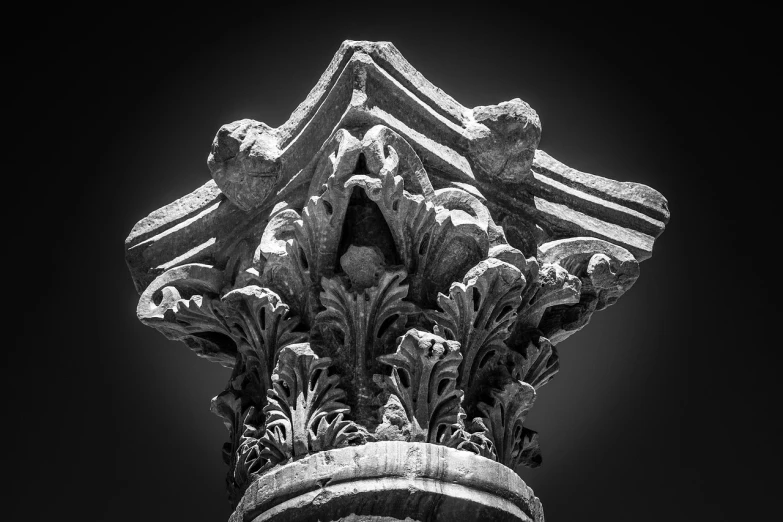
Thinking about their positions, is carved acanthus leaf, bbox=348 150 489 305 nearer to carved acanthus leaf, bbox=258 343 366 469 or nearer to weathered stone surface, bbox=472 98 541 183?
weathered stone surface, bbox=472 98 541 183

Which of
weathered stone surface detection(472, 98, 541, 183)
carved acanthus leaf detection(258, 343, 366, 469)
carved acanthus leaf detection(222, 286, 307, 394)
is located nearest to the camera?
carved acanthus leaf detection(258, 343, 366, 469)

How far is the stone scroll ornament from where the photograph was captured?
21.6 feet

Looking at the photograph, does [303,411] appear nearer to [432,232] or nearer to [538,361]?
[432,232]

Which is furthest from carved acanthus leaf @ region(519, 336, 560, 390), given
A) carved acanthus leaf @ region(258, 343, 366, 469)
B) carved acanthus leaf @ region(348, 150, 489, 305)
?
carved acanthus leaf @ region(258, 343, 366, 469)

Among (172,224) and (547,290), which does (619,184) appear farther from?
(172,224)

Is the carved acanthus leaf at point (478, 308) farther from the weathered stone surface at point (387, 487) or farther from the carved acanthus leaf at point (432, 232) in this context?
the weathered stone surface at point (387, 487)

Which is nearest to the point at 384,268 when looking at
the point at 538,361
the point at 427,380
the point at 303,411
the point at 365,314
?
the point at 365,314

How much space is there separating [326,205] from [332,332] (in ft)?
1.99

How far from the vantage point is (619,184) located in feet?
25.0

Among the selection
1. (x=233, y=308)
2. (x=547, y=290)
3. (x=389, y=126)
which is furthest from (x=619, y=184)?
(x=233, y=308)

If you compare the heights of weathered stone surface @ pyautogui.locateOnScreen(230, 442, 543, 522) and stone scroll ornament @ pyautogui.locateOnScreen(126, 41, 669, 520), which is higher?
stone scroll ornament @ pyautogui.locateOnScreen(126, 41, 669, 520)

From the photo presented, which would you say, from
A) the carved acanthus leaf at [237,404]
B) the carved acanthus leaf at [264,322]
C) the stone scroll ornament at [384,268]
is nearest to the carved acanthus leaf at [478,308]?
the stone scroll ornament at [384,268]

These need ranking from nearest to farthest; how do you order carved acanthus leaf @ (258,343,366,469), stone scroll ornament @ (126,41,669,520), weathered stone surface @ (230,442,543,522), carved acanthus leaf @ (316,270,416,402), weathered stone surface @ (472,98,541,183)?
1. weathered stone surface @ (230,442,543,522)
2. carved acanthus leaf @ (258,343,366,469)
3. stone scroll ornament @ (126,41,669,520)
4. carved acanthus leaf @ (316,270,416,402)
5. weathered stone surface @ (472,98,541,183)

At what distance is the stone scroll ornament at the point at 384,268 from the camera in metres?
6.57
